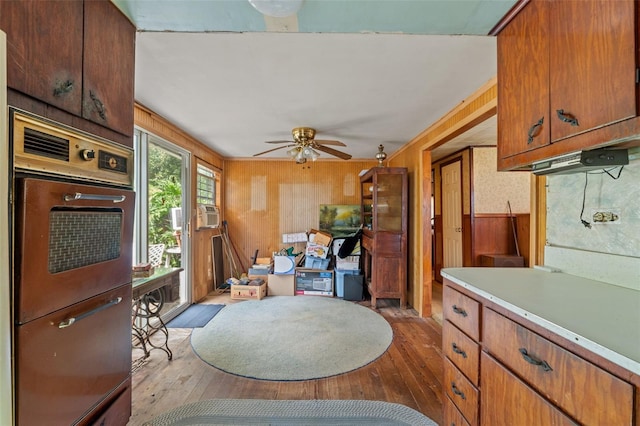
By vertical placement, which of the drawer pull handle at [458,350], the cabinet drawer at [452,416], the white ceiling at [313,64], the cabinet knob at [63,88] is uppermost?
the white ceiling at [313,64]

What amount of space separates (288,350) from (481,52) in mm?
2797

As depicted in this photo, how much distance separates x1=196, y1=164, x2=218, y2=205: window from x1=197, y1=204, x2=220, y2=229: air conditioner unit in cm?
14

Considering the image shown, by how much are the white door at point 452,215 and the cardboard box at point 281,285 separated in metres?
2.81

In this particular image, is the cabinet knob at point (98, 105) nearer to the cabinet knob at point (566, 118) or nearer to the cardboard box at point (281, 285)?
the cabinet knob at point (566, 118)

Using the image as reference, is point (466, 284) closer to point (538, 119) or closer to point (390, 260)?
point (538, 119)

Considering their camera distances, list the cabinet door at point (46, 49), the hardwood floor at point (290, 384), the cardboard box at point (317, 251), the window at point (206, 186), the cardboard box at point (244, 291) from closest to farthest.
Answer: the cabinet door at point (46, 49) < the hardwood floor at point (290, 384) < the cardboard box at point (244, 291) < the window at point (206, 186) < the cardboard box at point (317, 251)

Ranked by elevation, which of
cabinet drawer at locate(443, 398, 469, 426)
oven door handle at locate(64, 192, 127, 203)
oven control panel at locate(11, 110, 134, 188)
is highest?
oven control panel at locate(11, 110, 134, 188)

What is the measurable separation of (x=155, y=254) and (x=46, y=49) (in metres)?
2.62

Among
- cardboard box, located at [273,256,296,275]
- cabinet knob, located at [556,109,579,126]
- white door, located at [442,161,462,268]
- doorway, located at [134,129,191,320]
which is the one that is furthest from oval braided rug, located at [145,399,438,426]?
white door, located at [442,161,462,268]

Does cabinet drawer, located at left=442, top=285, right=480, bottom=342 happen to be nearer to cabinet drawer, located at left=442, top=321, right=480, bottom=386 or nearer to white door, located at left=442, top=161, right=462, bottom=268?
cabinet drawer, located at left=442, top=321, right=480, bottom=386

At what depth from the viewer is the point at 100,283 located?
1.08 meters

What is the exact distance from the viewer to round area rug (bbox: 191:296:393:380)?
2.15m

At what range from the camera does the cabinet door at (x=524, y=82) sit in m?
1.16

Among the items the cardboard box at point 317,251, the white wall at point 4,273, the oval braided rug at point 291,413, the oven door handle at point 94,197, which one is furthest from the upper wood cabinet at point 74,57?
the cardboard box at point 317,251
